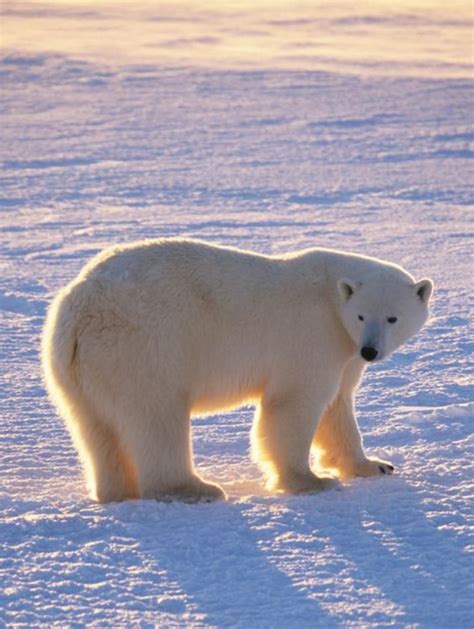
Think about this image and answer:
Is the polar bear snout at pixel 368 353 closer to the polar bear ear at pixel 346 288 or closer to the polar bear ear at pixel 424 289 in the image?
the polar bear ear at pixel 346 288

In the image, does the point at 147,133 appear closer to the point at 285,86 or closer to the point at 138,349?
the point at 285,86

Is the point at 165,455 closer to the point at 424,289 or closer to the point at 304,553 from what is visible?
the point at 304,553

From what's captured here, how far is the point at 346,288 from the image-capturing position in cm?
420

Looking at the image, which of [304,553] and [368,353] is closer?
[304,553]

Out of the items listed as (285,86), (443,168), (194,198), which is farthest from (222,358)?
(285,86)

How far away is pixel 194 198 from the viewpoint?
10.8 meters

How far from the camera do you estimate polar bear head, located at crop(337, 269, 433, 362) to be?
417cm

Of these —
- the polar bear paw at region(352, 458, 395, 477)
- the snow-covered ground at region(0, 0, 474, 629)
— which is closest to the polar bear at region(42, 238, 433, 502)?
the polar bear paw at region(352, 458, 395, 477)

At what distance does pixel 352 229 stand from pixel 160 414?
5.73 meters

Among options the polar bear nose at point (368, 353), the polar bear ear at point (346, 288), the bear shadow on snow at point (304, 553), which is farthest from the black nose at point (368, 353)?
the bear shadow on snow at point (304, 553)

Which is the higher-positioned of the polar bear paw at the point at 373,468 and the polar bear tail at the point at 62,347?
the polar bear tail at the point at 62,347

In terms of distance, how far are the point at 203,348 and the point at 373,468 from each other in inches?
35.0

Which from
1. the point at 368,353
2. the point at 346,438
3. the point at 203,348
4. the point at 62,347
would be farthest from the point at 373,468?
the point at 62,347

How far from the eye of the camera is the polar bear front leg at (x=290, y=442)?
4211 millimetres
